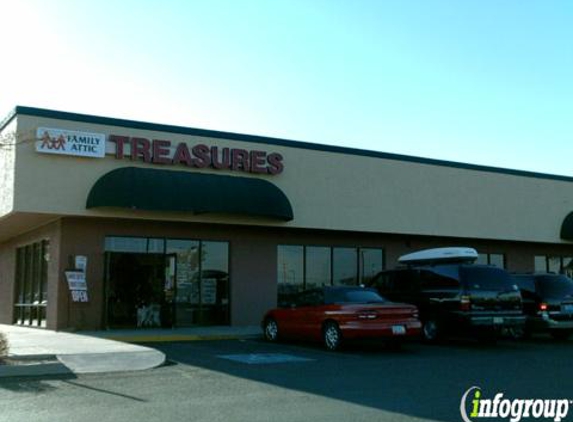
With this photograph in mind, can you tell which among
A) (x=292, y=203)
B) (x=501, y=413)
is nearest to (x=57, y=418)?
(x=501, y=413)

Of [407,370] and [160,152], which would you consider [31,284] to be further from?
[407,370]

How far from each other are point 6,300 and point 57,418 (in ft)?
65.1

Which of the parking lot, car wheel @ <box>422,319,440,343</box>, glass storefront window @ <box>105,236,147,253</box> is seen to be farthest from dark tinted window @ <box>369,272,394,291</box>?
glass storefront window @ <box>105,236,147,253</box>

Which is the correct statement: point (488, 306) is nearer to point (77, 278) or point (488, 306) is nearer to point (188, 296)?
point (188, 296)

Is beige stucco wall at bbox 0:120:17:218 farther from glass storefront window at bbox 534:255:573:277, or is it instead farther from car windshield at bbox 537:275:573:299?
glass storefront window at bbox 534:255:573:277

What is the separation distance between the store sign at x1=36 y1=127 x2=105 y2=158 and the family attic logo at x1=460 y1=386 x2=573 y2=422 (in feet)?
42.7

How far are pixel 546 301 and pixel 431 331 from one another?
318cm

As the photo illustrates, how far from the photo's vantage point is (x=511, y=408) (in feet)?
28.5

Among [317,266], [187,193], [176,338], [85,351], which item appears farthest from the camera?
[317,266]

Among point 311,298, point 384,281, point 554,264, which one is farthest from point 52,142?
point 554,264

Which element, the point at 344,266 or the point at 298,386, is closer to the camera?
the point at 298,386

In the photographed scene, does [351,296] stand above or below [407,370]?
above

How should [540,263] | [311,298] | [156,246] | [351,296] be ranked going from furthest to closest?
Result: [540,263], [156,246], [311,298], [351,296]

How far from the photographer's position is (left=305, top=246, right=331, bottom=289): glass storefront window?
79.1 ft
